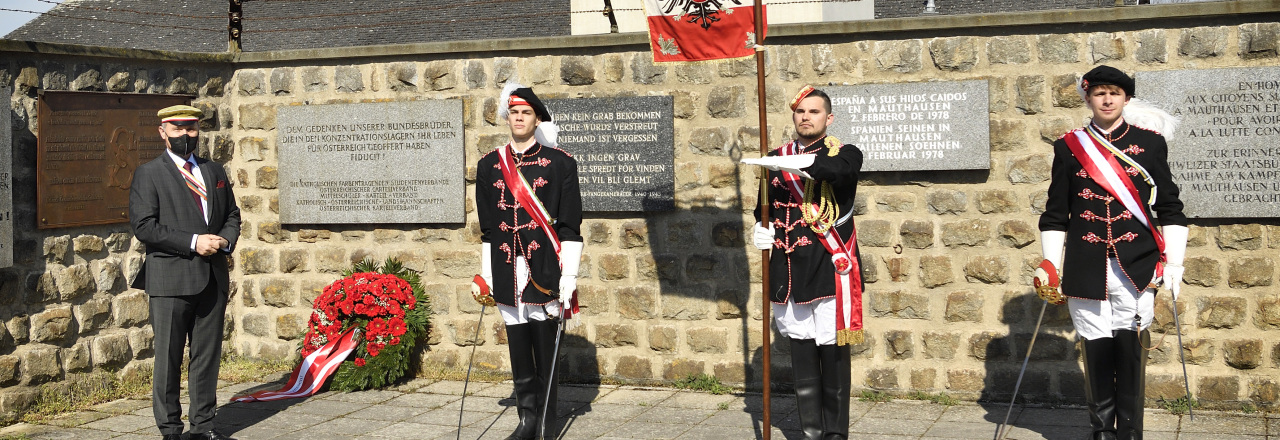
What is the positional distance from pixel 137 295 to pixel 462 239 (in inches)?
78.4

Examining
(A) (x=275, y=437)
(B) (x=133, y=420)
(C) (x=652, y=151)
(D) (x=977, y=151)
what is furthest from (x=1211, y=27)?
(B) (x=133, y=420)

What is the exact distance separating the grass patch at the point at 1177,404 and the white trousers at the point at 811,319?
7.40 ft

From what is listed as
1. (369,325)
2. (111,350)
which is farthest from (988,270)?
(111,350)

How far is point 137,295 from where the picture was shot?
719cm

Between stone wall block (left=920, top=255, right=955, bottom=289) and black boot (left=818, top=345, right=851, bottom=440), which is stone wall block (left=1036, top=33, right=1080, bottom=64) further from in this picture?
black boot (left=818, top=345, right=851, bottom=440)

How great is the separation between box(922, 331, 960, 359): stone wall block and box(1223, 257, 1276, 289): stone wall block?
4.64ft

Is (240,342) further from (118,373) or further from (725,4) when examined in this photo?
(725,4)

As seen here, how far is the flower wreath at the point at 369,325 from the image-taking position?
7.04 meters

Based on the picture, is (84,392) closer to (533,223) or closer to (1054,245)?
(533,223)

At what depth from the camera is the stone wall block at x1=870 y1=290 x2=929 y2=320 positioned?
6570 mm

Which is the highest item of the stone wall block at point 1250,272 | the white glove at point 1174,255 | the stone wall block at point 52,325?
the white glove at point 1174,255

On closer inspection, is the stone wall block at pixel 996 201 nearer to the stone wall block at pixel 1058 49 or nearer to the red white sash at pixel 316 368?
the stone wall block at pixel 1058 49

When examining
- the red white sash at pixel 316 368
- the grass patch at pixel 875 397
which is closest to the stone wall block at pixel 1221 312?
the grass patch at pixel 875 397

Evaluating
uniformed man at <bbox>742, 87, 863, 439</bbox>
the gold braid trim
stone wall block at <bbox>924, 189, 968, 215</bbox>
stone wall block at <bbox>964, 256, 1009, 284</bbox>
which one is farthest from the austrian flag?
stone wall block at <bbox>964, 256, 1009, 284</bbox>
